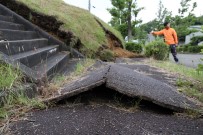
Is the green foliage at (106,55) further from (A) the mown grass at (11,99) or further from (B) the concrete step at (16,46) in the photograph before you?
(A) the mown grass at (11,99)

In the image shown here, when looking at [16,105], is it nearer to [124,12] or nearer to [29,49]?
[29,49]

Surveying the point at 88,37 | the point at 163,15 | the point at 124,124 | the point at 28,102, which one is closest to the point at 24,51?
the point at 28,102

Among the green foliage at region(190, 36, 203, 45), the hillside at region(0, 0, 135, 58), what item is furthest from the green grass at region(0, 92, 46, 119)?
the green foliage at region(190, 36, 203, 45)

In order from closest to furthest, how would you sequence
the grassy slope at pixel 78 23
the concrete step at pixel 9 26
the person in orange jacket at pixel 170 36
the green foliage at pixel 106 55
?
the concrete step at pixel 9 26 < the grassy slope at pixel 78 23 < the green foliage at pixel 106 55 < the person in orange jacket at pixel 170 36

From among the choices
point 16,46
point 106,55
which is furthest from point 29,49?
point 106,55

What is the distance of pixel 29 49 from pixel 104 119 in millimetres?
3142

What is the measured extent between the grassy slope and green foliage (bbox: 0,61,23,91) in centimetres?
478

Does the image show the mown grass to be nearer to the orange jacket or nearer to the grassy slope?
the grassy slope

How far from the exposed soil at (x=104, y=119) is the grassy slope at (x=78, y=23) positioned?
5.09 m

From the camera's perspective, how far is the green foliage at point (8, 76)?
298cm

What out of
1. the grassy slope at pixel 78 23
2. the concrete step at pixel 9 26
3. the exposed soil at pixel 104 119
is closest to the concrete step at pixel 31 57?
the concrete step at pixel 9 26

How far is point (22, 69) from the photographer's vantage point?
11.6 ft

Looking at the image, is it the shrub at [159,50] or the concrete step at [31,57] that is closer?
the concrete step at [31,57]

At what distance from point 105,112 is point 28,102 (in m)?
0.87
